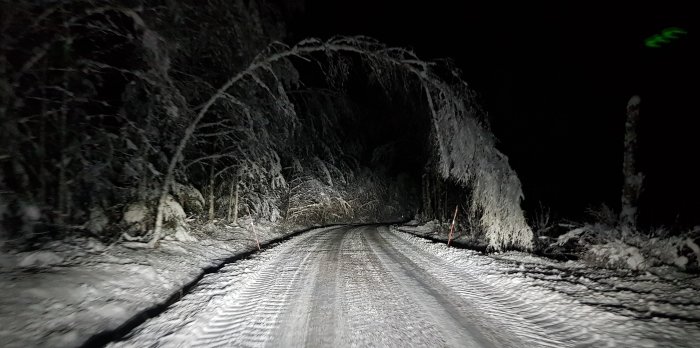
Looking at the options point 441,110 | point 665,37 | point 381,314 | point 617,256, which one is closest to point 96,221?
point 381,314

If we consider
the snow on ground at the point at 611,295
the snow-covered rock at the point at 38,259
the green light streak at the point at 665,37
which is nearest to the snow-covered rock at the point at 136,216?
the snow-covered rock at the point at 38,259

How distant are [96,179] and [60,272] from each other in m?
2.78

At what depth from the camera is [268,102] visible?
10.7m

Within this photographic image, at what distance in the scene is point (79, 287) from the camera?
18.9 feet

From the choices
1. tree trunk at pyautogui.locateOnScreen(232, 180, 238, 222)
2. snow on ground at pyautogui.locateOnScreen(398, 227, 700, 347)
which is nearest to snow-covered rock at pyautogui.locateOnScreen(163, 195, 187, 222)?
tree trunk at pyautogui.locateOnScreen(232, 180, 238, 222)

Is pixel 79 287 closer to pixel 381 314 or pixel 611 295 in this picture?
pixel 381 314

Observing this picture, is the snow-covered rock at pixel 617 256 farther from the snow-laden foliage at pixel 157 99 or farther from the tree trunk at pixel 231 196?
the tree trunk at pixel 231 196

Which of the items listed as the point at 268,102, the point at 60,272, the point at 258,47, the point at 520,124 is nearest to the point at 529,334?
the point at 60,272

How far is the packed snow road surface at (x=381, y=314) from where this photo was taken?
4512mm

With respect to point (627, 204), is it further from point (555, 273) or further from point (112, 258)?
point (112, 258)

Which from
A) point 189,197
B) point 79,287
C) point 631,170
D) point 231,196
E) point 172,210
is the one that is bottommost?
point 79,287

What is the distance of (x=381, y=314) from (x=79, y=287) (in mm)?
4462

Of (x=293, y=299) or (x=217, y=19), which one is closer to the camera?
(x=293, y=299)

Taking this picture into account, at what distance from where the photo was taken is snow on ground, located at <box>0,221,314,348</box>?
4.63m
